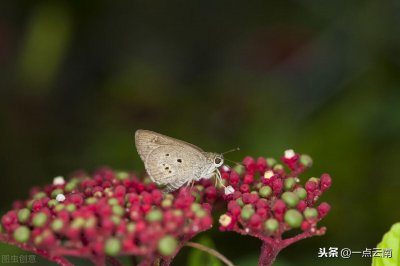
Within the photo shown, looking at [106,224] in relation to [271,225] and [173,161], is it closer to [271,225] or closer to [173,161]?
[271,225]

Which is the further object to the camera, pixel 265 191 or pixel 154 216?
pixel 265 191

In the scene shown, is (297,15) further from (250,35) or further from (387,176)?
(387,176)

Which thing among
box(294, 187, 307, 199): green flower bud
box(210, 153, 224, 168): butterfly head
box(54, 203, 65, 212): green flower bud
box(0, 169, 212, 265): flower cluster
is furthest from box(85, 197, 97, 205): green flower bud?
box(294, 187, 307, 199): green flower bud

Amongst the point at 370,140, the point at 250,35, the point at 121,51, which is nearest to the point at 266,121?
the point at 370,140

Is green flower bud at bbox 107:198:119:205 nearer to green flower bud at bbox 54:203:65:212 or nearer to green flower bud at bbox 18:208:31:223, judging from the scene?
green flower bud at bbox 54:203:65:212

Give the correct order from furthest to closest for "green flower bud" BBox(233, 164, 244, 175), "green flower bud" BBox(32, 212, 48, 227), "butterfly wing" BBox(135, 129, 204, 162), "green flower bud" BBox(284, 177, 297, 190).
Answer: "butterfly wing" BBox(135, 129, 204, 162) → "green flower bud" BBox(233, 164, 244, 175) → "green flower bud" BBox(284, 177, 297, 190) → "green flower bud" BBox(32, 212, 48, 227)
